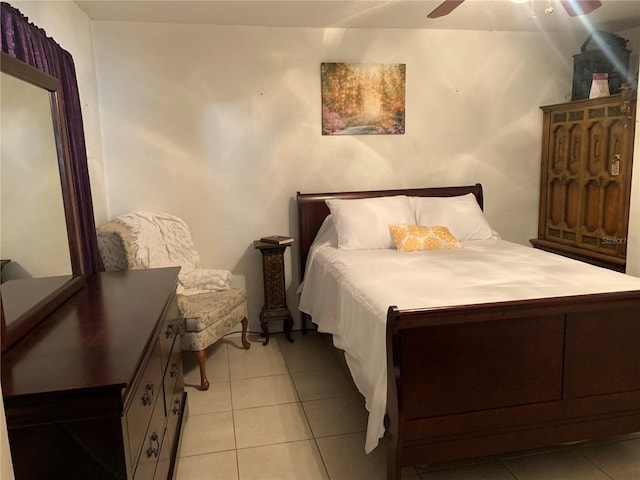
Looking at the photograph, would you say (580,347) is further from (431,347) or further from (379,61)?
(379,61)

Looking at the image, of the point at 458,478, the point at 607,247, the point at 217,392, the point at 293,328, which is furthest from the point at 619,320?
the point at 293,328

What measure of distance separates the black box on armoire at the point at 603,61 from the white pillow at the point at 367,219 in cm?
176

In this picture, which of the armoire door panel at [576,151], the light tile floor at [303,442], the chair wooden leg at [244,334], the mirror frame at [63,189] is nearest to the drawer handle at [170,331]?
the mirror frame at [63,189]

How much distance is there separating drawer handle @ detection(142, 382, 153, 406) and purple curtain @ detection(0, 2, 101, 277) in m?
0.83

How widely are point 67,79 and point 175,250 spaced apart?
129 centimetres

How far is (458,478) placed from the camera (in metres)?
2.10

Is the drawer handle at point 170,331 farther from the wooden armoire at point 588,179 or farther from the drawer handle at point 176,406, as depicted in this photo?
the wooden armoire at point 588,179

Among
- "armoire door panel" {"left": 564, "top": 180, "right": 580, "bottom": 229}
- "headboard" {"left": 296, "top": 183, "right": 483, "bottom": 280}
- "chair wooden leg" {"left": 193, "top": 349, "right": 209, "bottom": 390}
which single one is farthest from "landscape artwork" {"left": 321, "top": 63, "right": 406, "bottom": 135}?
"chair wooden leg" {"left": 193, "top": 349, "right": 209, "bottom": 390}

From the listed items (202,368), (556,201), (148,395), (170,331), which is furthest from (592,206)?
(148,395)

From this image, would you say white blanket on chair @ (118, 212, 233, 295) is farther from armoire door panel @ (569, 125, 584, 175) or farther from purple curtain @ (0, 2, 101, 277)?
armoire door panel @ (569, 125, 584, 175)

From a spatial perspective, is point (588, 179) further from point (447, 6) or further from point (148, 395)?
point (148, 395)

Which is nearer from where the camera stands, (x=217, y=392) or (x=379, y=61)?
(x=217, y=392)

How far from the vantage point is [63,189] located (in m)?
2.02

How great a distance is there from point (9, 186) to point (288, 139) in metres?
2.36
